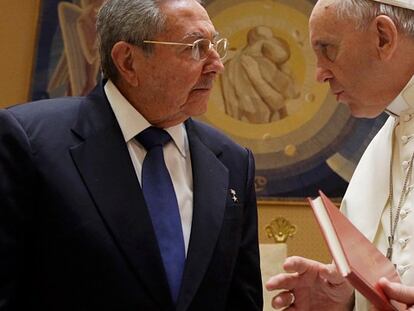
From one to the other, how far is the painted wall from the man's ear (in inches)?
112

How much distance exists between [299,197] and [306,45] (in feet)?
3.41

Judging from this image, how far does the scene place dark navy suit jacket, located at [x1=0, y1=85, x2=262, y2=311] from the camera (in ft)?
7.34

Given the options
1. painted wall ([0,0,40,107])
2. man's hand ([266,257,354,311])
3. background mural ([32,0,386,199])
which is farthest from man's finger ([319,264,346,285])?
painted wall ([0,0,40,107])

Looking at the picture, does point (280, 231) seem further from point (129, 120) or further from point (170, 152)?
point (129, 120)

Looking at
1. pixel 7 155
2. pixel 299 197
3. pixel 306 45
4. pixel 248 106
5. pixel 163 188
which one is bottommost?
pixel 299 197

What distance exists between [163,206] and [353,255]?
73 centimetres

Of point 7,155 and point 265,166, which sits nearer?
point 7,155

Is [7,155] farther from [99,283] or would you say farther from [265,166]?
[265,166]

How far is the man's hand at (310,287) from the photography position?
7.55 feet

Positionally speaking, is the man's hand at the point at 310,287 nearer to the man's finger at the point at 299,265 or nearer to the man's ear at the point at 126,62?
the man's finger at the point at 299,265

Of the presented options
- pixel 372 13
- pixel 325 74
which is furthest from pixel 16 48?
pixel 372 13

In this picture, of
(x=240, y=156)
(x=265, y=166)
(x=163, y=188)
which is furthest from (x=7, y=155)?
(x=265, y=166)

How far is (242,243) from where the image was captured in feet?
8.46

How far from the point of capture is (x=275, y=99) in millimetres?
5430
